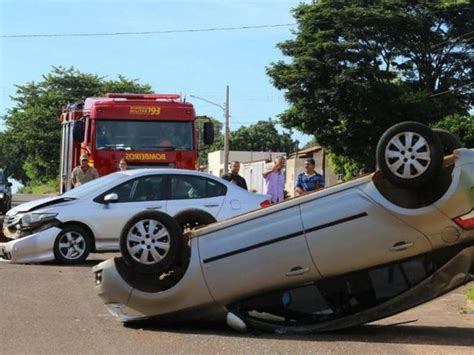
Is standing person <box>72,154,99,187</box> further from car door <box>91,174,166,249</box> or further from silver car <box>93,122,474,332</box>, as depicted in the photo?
silver car <box>93,122,474,332</box>

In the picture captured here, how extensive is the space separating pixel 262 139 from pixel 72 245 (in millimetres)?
98305

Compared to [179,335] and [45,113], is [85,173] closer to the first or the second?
[179,335]

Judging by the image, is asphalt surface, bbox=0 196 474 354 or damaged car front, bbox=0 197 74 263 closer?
asphalt surface, bbox=0 196 474 354

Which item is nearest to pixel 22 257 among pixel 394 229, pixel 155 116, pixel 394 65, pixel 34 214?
pixel 34 214

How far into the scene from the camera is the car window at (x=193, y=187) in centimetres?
1246

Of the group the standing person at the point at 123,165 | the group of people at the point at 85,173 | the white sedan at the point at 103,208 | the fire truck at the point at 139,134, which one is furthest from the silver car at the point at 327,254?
the fire truck at the point at 139,134

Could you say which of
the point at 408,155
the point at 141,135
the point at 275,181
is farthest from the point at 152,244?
the point at 141,135

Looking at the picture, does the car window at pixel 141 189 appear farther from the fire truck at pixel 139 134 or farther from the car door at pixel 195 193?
the fire truck at pixel 139 134

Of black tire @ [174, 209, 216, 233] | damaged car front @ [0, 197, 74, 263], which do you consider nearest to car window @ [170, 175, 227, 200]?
damaged car front @ [0, 197, 74, 263]

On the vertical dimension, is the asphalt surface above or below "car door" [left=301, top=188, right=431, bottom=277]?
below

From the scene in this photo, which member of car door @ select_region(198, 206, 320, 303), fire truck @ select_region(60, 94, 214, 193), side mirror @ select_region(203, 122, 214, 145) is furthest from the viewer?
side mirror @ select_region(203, 122, 214, 145)

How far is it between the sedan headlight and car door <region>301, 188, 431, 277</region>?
6.07m

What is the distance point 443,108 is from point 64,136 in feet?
78.9

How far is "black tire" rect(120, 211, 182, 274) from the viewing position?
7.20 m
